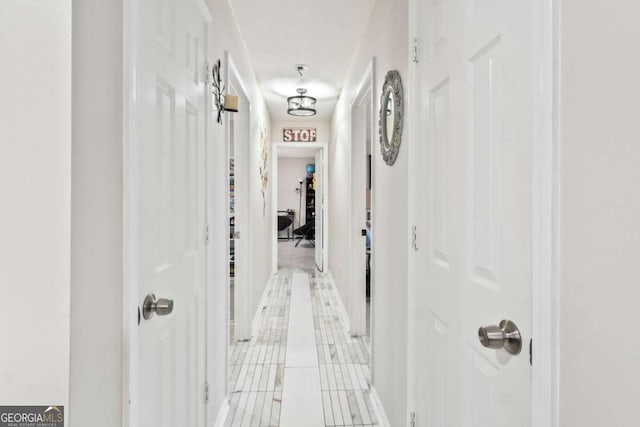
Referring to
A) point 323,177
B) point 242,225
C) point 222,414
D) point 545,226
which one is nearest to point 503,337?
point 545,226

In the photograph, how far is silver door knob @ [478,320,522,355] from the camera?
2.67ft

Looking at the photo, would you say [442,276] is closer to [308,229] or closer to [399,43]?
[399,43]

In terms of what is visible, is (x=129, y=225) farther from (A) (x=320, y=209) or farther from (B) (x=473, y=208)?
(A) (x=320, y=209)

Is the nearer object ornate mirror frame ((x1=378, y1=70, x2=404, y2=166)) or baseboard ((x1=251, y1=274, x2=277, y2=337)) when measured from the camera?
ornate mirror frame ((x1=378, y1=70, x2=404, y2=166))

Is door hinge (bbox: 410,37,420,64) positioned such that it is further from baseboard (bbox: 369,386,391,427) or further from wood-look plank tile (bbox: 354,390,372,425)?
wood-look plank tile (bbox: 354,390,372,425)

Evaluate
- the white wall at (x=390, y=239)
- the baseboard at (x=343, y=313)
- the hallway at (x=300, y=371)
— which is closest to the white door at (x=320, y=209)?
the baseboard at (x=343, y=313)

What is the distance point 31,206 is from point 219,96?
1436mm

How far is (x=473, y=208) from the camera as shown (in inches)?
40.9

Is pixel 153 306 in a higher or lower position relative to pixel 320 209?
lower

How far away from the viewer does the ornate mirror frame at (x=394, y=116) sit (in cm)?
178

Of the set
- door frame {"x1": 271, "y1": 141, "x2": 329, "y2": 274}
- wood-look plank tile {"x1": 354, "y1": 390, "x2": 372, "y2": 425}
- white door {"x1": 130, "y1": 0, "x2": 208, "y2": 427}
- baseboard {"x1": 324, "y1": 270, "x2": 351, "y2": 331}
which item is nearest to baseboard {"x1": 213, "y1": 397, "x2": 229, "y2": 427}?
white door {"x1": 130, "y1": 0, "x2": 208, "y2": 427}

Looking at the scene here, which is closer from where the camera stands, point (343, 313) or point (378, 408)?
point (378, 408)

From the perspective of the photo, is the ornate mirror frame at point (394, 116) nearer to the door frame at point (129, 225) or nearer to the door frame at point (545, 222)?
the door frame at point (545, 222)

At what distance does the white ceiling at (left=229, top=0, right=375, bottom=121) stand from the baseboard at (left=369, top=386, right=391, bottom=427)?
246cm
